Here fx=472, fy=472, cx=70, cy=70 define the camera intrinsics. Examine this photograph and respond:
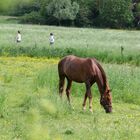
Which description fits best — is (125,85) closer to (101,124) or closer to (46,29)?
(101,124)

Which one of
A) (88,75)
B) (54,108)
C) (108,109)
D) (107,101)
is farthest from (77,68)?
(54,108)

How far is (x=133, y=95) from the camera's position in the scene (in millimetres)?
13906

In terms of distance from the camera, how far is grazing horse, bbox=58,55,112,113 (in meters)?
11.7

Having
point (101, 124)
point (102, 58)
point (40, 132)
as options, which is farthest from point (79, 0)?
point (102, 58)

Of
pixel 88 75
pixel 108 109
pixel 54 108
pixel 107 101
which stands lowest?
pixel 108 109

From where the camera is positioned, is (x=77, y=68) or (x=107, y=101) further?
(x=77, y=68)

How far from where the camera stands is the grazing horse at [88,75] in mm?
11727

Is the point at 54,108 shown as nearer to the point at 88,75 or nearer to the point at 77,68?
the point at 88,75

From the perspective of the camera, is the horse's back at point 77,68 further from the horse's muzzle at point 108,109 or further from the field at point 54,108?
the horse's muzzle at point 108,109

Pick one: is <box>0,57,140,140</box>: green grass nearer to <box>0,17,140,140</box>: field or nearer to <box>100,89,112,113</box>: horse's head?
<box>0,17,140,140</box>: field

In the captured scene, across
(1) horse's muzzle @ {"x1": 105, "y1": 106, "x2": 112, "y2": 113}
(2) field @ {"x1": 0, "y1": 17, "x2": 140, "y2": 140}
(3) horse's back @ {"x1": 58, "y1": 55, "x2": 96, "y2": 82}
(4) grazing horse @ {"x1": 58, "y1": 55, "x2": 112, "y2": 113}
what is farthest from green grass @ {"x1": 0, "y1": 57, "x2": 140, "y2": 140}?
(3) horse's back @ {"x1": 58, "y1": 55, "x2": 96, "y2": 82}

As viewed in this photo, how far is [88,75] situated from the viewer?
475 inches

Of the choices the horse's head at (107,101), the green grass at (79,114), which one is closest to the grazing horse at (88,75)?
the horse's head at (107,101)

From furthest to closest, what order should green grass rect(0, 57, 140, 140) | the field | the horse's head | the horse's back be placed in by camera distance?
1. the horse's back
2. the horse's head
3. green grass rect(0, 57, 140, 140)
4. the field
